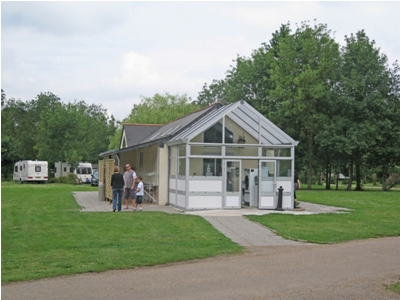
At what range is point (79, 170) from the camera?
190 feet

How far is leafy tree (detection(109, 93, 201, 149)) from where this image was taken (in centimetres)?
5603

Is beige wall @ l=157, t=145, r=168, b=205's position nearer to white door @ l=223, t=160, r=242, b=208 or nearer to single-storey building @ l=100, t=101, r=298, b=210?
single-storey building @ l=100, t=101, r=298, b=210

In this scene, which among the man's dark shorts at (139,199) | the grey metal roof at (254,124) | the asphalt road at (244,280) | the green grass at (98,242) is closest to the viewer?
the asphalt road at (244,280)

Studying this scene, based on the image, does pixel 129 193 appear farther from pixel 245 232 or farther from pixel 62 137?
pixel 62 137

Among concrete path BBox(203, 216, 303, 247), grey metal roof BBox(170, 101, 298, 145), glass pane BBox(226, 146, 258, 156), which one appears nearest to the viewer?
concrete path BBox(203, 216, 303, 247)

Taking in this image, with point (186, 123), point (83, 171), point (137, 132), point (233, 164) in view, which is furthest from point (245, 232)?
point (83, 171)

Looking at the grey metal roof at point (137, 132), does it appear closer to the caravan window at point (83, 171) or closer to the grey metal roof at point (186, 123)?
the grey metal roof at point (186, 123)

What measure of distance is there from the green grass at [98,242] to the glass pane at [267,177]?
445cm

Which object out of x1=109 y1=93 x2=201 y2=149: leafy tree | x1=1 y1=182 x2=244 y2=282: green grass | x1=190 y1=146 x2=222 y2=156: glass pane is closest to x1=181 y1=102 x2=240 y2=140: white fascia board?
x1=190 y1=146 x2=222 y2=156: glass pane

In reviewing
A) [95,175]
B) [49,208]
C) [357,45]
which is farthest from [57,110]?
[49,208]

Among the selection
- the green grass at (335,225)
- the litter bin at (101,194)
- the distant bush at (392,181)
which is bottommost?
the green grass at (335,225)

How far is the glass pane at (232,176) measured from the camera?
22141mm

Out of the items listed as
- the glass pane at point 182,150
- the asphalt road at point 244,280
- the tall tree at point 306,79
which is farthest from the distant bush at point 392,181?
the asphalt road at point 244,280

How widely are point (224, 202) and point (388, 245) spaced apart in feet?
30.1
